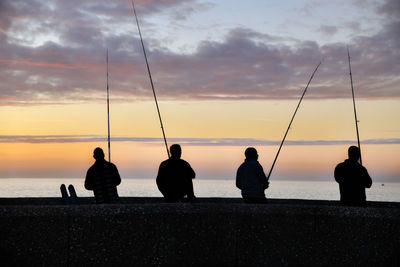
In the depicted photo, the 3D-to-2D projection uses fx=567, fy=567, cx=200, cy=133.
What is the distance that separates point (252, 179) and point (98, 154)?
6.75 feet

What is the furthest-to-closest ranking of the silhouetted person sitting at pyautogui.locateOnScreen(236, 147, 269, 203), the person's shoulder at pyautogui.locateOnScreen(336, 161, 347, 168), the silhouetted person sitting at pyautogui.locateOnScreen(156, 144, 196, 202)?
the person's shoulder at pyautogui.locateOnScreen(336, 161, 347, 168)
the silhouetted person sitting at pyautogui.locateOnScreen(236, 147, 269, 203)
the silhouetted person sitting at pyautogui.locateOnScreen(156, 144, 196, 202)

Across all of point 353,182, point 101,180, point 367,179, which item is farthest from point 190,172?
point 367,179

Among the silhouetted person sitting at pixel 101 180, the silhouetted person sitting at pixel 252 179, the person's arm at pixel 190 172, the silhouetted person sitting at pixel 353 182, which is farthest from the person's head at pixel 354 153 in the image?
the silhouetted person sitting at pixel 101 180

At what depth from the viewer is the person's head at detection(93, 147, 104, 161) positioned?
24.5 ft

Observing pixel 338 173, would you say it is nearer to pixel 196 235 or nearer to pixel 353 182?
pixel 353 182

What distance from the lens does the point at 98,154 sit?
7492 millimetres

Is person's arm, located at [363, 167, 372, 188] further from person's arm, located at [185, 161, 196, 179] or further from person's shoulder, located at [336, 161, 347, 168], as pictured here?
person's arm, located at [185, 161, 196, 179]

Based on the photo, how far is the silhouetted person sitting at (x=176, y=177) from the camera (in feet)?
23.5

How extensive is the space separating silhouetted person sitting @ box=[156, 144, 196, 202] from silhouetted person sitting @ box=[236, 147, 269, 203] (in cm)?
74

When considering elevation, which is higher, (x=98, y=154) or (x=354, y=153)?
(x=98, y=154)

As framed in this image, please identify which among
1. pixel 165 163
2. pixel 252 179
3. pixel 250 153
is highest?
pixel 250 153

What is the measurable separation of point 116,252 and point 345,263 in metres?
2.36

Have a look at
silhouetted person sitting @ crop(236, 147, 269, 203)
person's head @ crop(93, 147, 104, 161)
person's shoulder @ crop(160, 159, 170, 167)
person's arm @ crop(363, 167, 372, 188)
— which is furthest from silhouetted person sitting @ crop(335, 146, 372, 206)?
person's head @ crop(93, 147, 104, 161)

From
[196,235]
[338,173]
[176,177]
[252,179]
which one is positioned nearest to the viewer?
[196,235]
